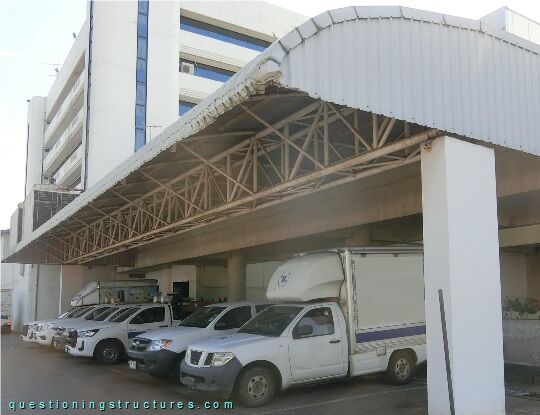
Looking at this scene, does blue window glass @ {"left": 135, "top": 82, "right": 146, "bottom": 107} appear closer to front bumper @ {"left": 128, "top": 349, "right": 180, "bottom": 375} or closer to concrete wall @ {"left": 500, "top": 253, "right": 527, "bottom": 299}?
concrete wall @ {"left": 500, "top": 253, "right": 527, "bottom": 299}

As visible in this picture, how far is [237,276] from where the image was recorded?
2517 cm

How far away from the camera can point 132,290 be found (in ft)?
81.3

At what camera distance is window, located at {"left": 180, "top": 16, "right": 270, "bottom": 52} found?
149 ft

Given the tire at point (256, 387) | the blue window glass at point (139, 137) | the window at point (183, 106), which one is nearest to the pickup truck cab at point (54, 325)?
the tire at point (256, 387)

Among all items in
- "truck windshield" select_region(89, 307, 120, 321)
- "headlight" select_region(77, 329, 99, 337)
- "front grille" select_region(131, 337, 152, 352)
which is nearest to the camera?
"front grille" select_region(131, 337, 152, 352)

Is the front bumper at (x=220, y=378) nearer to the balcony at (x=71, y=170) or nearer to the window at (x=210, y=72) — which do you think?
the balcony at (x=71, y=170)

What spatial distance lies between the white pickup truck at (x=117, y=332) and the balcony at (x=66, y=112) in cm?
2982

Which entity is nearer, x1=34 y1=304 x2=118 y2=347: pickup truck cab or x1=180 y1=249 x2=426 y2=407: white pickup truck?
x1=180 y1=249 x2=426 y2=407: white pickup truck

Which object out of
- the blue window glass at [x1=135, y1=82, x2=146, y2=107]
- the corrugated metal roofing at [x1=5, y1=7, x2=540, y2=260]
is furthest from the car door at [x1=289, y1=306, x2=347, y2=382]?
the blue window glass at [x1=135, y1=82, x2=146, y2=107]

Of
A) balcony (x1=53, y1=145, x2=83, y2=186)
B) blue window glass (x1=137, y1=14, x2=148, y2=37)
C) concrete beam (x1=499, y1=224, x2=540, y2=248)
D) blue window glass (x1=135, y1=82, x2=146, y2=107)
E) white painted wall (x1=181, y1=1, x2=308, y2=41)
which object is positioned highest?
white painted wall (x1=181, y1=1, x2=308, y2=41)

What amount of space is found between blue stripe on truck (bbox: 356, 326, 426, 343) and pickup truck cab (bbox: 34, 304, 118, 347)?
36.1ft

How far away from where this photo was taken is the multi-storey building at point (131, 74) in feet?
128

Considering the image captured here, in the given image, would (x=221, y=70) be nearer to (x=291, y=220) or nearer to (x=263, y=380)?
(x=291, y=220)

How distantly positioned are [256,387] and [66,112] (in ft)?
141
